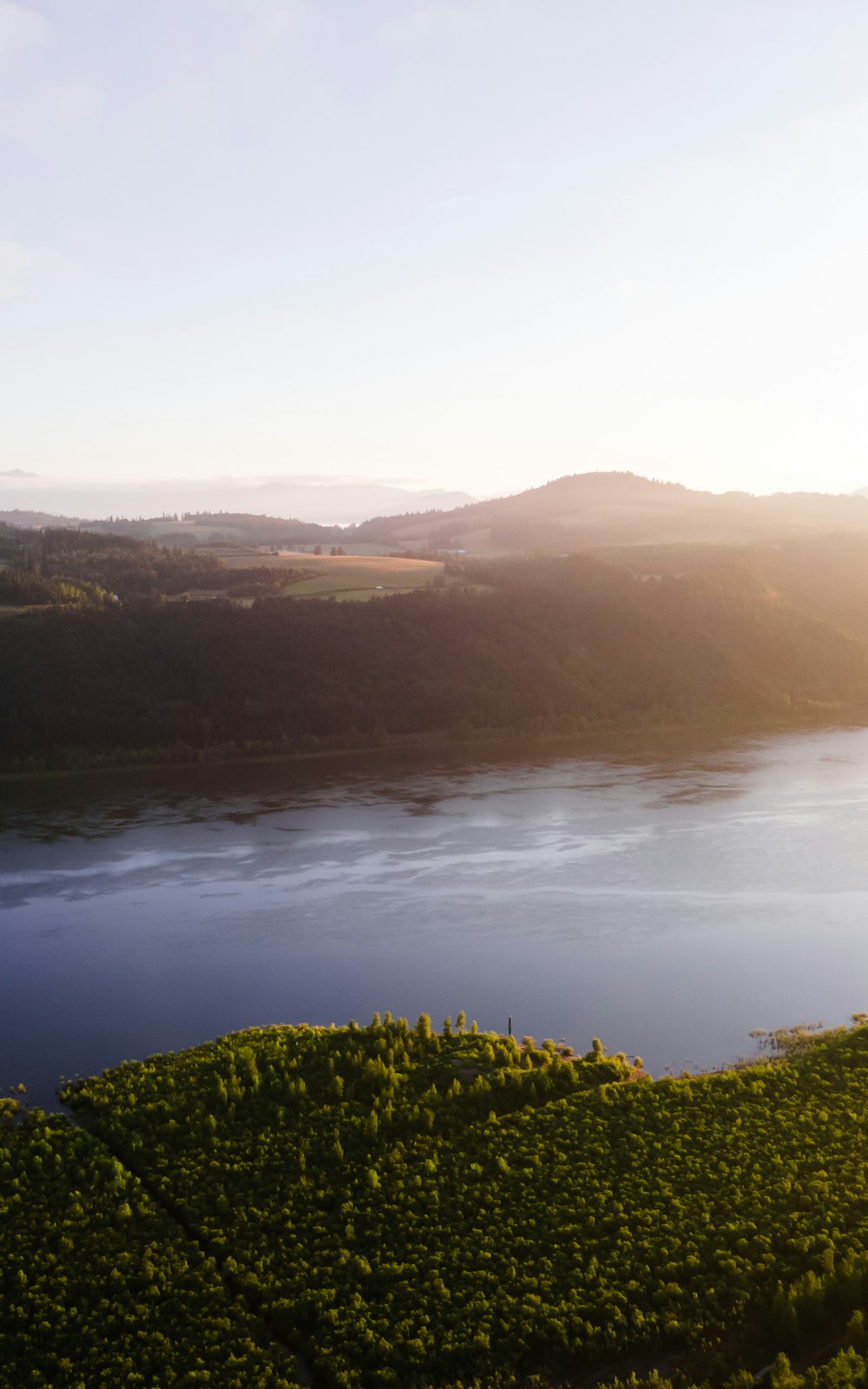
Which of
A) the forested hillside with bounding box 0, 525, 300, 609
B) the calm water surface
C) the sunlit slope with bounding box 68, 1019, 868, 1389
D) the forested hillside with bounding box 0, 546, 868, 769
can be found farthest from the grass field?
the sunlit slope with bounding box 68, 1019, 868, 1389

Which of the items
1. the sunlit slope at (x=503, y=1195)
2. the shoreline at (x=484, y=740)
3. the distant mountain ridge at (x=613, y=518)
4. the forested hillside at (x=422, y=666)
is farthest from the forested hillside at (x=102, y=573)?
the sunlit slope at (x=503, y=1195)

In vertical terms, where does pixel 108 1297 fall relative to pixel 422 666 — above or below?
below

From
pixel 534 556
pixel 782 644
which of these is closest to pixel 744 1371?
pixel 782 644

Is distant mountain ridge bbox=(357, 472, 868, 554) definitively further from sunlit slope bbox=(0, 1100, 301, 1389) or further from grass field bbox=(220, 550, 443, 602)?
sunlit slope bbox=(0, 1100, 301, 1389)

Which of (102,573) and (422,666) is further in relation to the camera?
(102,573)

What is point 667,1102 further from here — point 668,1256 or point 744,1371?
point 744,1371

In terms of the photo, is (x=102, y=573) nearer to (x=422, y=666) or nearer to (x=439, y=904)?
(x=422, y=666)

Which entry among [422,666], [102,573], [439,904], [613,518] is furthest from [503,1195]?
[613,518]
